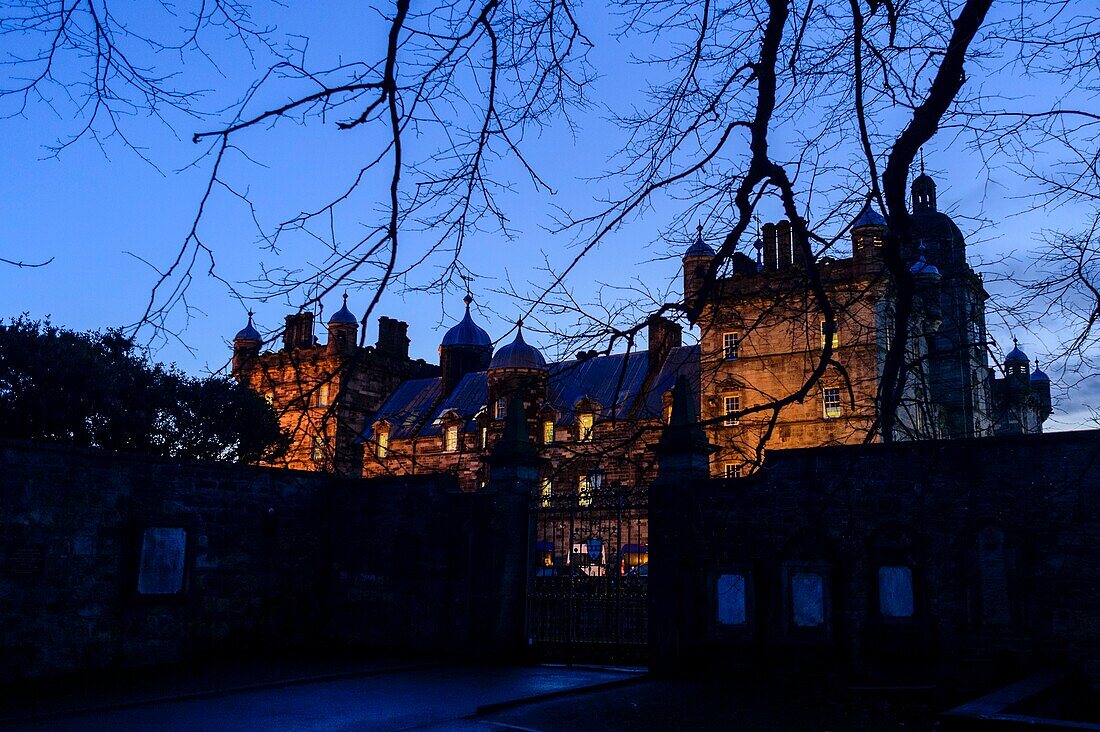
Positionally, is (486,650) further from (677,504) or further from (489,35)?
(489,35)

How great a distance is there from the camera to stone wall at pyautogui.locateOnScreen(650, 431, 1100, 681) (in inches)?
381

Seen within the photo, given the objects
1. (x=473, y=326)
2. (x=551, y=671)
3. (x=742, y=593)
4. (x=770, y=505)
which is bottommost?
(x=551, y=671)

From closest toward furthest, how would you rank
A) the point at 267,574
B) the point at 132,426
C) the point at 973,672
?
the point at 973,672 → the point at 267,574 → the point at 132,426

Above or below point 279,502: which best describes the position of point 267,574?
below

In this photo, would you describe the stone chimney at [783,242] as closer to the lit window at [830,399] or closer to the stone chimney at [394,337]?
the lit window at [830,399]

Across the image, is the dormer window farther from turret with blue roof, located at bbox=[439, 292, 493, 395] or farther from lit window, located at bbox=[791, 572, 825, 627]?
lit window, located at bbox=[791, 572, 825, 627]

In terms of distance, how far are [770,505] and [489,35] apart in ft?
26.5

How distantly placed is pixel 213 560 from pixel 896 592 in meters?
8.80

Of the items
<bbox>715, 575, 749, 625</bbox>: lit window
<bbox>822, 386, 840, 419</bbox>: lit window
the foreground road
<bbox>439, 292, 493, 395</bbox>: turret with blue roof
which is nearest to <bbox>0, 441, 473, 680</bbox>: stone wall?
the foreground road

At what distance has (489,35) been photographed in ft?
14.8

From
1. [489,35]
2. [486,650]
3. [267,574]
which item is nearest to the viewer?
[489,35]

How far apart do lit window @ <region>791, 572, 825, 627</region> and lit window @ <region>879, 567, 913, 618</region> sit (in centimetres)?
65

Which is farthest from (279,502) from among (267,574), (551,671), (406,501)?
(551,671)

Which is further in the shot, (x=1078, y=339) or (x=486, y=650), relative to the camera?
(x=486, y=650)
